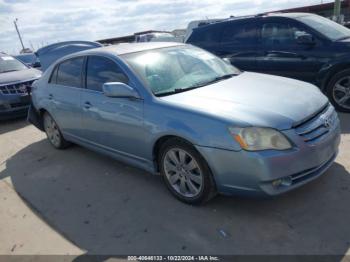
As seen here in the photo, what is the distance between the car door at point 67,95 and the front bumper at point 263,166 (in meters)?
2.38

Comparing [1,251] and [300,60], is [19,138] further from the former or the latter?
[300,60]

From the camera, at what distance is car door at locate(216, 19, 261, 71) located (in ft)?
23.2

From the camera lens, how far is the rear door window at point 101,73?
167 inches

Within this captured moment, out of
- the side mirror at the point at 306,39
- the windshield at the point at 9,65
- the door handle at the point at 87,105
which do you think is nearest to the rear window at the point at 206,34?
the side mirror at the point at 306,39

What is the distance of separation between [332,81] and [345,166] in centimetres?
241

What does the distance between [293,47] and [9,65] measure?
7.25 m

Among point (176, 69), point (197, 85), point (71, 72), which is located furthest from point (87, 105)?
point (197, 85)

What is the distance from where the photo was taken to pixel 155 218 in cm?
361

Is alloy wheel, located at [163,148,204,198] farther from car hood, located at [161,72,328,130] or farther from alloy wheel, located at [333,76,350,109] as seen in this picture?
alloy wheel, located at [333,76,350,109]

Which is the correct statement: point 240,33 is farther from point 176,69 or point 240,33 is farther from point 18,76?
point 18,76

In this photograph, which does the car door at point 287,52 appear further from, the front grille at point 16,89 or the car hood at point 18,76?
the car hood at point 18,76

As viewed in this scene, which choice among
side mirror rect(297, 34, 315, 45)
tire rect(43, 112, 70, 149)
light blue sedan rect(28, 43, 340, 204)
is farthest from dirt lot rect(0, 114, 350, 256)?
side mirror rect(297, 34, 315, 45)

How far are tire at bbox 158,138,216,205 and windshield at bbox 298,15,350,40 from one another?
162 inches

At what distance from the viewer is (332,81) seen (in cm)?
610
